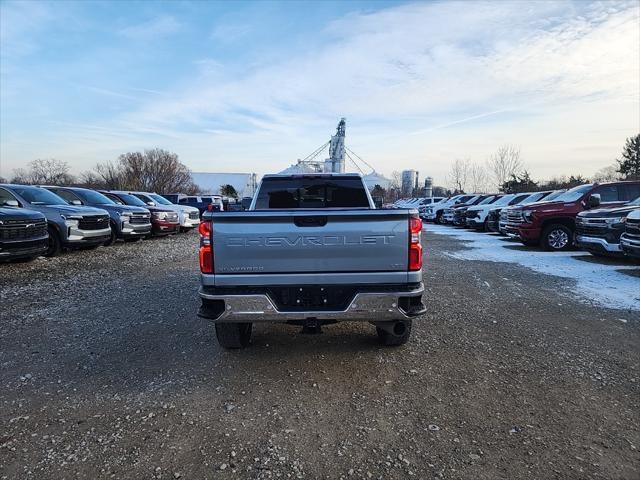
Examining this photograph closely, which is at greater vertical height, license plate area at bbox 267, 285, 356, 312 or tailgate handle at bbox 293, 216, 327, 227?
tailgate handle at bbox 293, 216, 327, 227

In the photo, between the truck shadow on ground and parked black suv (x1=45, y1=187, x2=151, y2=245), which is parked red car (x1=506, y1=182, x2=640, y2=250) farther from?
parked black suv (x1=45, y1=187, x2=151, y2=245)

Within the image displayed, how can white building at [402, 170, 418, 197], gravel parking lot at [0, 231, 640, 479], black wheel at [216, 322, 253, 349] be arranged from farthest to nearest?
white building at [402, 170, 418, 197], black wheel at [216, 322, 253, 349], gravel parking lot at [0, 231, 640, 479]

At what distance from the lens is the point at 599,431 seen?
2.86 metres

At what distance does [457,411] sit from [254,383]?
1.65 m

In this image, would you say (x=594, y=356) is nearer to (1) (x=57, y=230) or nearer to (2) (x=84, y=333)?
(2) (x=84, y=333)

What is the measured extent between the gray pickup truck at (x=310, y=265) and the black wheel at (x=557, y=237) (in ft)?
33.0

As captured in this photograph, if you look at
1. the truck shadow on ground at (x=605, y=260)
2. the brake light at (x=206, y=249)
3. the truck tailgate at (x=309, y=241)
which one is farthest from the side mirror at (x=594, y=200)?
the brake light at (x=206, y=249)

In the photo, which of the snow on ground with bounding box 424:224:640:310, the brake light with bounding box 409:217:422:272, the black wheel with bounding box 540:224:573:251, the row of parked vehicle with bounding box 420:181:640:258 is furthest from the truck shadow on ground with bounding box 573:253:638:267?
the brake light with bounding box 409:217:422:272

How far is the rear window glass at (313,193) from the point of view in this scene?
554 cm

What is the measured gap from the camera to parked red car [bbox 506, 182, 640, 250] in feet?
37.4

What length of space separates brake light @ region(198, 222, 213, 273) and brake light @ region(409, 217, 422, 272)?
5.45 feet

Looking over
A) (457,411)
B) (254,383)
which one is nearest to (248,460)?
(254,383)

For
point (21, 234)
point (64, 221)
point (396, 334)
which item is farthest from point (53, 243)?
point (396, 334)

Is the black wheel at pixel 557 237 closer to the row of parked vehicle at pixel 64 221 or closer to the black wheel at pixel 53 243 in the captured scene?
the row of parked vehicle at pixel 64 221
